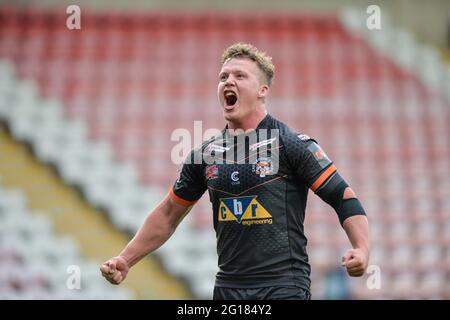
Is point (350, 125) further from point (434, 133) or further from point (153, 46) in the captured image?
point (153, 46)

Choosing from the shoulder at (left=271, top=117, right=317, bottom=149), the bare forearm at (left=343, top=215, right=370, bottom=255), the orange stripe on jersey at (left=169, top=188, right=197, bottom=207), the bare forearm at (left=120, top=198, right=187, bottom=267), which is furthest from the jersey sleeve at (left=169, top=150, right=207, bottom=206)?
the bare forearm at (left=343, top=215, right=370, bottom=255)

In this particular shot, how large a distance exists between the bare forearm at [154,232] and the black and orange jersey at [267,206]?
44 cm

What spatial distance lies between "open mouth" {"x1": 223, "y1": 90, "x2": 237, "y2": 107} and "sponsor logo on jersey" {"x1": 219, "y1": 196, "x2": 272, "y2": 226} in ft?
1.95

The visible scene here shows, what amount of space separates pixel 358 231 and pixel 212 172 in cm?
89

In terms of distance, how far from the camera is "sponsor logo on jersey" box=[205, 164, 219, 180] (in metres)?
3.95

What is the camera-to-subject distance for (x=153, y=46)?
13.1 m

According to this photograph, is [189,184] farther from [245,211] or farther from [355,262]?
[355,262]

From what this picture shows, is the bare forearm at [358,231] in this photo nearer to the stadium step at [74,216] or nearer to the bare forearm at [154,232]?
the bare forearm at [154,232]

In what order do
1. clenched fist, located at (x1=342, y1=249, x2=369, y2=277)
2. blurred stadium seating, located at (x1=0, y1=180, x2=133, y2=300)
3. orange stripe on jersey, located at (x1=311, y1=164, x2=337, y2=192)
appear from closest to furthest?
clenched fist, located at (x1=342, y1=249, x2=369, y2=277), orange stripe on jersey, located at (x1=311, y1=164, x2=337, y2=192), blurred stadium seating, located at (x1=0, y1=180, x2=133, y2=300)

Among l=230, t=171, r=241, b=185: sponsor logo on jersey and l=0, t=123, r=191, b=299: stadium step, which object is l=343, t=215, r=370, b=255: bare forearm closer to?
l=230, t=171, r=241, b=185: sponsor logo on jersey

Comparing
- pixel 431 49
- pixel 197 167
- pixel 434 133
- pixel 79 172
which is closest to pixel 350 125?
pixel 434 133

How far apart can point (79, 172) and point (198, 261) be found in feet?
8.02

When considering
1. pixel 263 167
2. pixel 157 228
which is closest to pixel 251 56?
pixel 263 167
